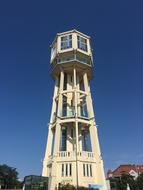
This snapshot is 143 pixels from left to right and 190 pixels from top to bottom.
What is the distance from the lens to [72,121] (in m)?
35.5

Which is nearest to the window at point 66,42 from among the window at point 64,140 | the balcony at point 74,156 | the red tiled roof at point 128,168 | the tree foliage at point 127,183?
the window at point 64,140

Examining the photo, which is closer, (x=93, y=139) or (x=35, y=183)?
(x=35, y=183)

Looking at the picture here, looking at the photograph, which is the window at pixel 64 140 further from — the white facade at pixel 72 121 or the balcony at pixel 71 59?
the balcony at pixel 71 59

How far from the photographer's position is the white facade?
1255 inches

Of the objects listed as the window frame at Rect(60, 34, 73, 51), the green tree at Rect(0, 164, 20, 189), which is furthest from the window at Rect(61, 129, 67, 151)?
the green tree at Rect(0, 164, 20, 189)

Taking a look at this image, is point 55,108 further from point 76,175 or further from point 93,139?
point 76,175

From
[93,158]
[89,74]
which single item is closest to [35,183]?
[93,158]

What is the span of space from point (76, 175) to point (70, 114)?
35.4 ft

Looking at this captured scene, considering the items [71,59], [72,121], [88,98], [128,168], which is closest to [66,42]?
[71,59]

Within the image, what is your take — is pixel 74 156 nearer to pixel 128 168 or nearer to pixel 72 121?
pixel 72 121

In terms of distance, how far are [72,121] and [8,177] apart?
64810mm

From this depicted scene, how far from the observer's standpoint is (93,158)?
33.4 m

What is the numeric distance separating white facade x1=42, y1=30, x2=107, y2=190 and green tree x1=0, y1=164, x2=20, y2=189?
196 ft

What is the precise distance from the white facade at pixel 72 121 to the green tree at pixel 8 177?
5967cm
